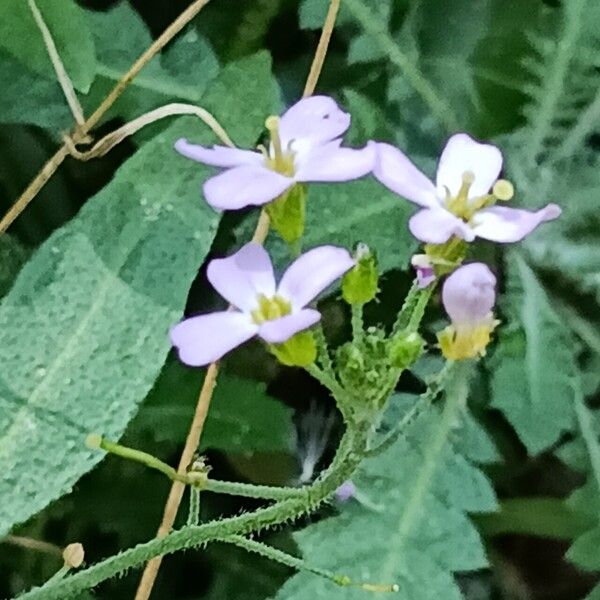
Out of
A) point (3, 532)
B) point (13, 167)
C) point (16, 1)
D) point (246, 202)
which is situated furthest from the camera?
point (13, 167)

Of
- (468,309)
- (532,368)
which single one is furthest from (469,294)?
(532,368)

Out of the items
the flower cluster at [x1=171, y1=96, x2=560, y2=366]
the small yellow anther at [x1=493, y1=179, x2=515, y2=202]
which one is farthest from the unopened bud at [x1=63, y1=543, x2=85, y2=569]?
the small yellow anther at [x1=493, y1=179, x2=515, y2=202]

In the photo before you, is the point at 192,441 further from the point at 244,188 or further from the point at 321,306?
the point at 244,188

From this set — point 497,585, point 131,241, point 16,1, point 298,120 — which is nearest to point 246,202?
point 298,120

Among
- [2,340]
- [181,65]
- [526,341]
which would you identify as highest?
[181,65]

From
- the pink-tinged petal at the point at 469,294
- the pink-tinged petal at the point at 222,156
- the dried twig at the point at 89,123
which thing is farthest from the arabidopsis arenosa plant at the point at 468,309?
the dried twig at the point at 89,123

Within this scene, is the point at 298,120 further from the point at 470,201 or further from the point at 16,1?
the point at 16,1
